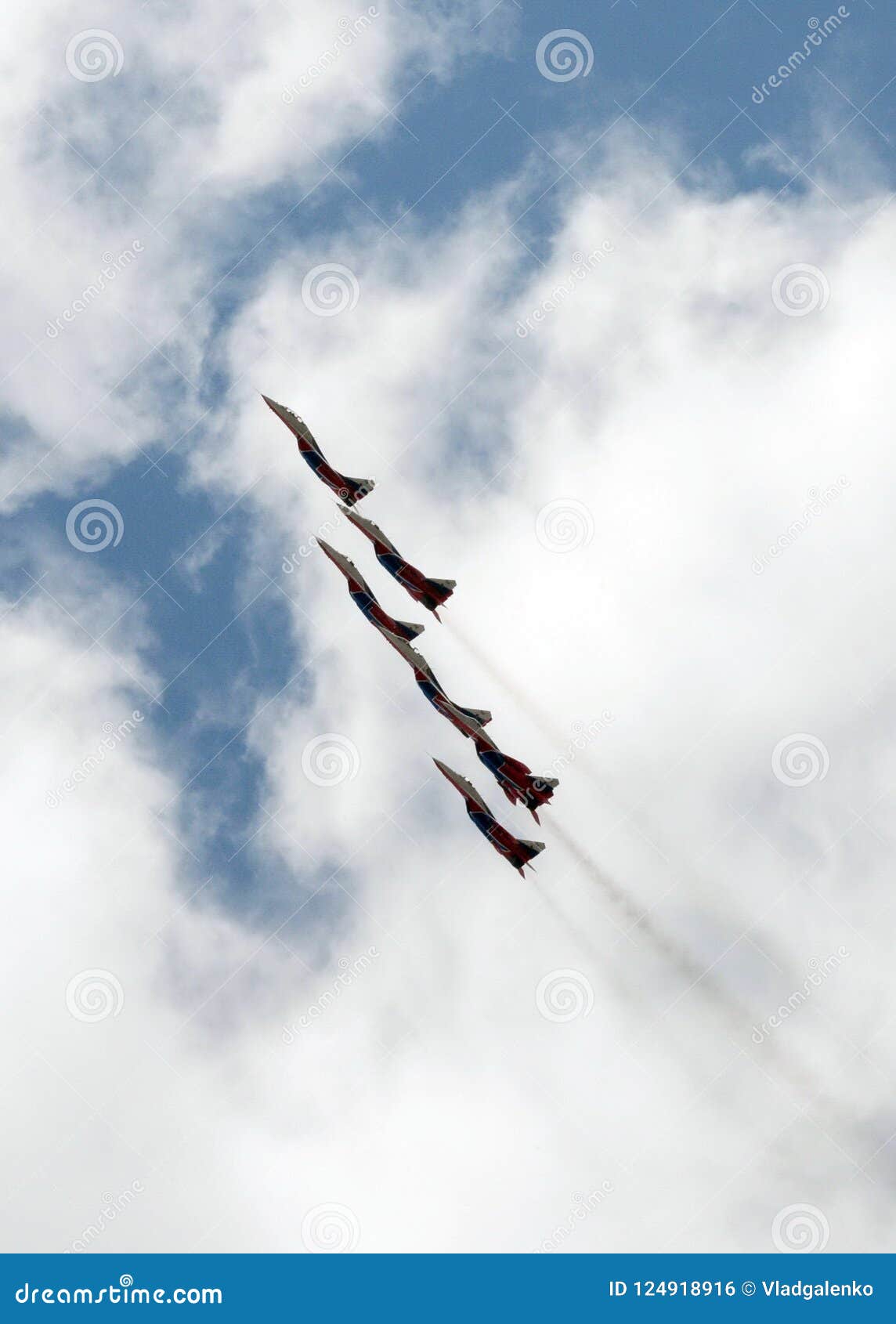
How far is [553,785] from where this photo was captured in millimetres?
157500

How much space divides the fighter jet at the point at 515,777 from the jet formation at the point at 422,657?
0.09 m

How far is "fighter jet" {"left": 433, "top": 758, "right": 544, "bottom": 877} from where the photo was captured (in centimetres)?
15962

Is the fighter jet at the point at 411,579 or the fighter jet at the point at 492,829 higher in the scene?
the fighter jet at the point at 411,579

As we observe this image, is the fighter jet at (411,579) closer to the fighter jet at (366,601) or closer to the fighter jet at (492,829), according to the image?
the fighter jet at (366,601)

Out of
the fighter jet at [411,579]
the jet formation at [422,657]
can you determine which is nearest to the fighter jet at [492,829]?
the jet formation at [422,657]

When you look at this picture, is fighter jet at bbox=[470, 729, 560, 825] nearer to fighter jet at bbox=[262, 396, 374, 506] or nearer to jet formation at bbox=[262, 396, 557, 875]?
jet formation at bbox=[262, 396, 557, 875]

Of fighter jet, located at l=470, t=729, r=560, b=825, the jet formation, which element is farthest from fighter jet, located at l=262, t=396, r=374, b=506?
fighter jet, located at l=470, t=729, r=560, b=825

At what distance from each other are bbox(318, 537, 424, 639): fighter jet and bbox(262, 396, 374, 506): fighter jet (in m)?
6.51

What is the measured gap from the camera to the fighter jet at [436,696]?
15775 cm

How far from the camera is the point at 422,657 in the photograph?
15912 centimetres

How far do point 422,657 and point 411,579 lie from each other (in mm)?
9581
